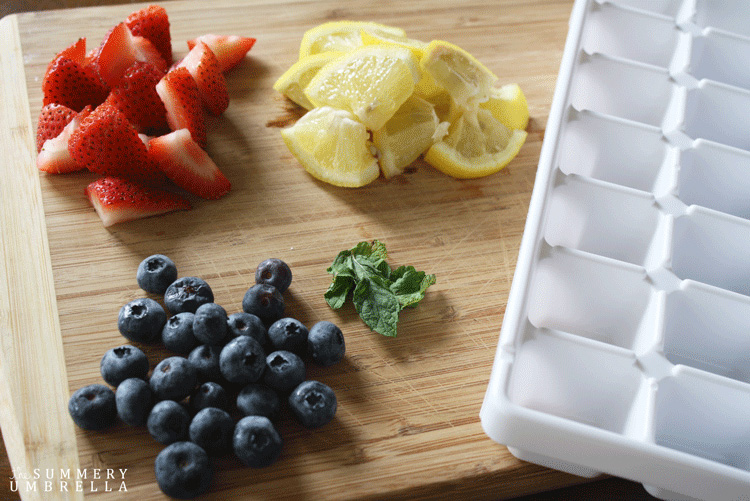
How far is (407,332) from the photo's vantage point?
1.58 m

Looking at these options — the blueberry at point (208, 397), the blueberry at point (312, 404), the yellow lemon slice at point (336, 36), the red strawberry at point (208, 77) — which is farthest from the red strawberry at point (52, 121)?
the blueberry at point (312, 404)

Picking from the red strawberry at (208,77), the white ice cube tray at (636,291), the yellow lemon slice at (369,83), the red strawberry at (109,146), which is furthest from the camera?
the red strawberry at (208,77)

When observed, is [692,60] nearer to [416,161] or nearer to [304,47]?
[416,161]

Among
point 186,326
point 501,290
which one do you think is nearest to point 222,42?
point 186,326

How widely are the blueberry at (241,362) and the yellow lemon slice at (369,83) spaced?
30.3 inches

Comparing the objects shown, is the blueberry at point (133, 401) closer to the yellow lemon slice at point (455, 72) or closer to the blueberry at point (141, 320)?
the blueberry at point (141, 320)

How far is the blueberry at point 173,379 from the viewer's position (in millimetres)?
1325

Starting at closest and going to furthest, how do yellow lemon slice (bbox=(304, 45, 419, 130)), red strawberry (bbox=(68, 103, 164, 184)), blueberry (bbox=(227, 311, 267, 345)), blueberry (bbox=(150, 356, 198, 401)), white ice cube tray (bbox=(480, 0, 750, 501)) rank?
1. white ice cube tray (bbox=(480, 0, 750, 501))
2. blueberry (bbox=(150, 356, 198, 401))
3. blueberry (bbox=(227, 311, 267, 345))
4. red strawberry (bbox=(68, 103, 164, 184))
5. yellow lemon slice (bbox=(304, 45, 419, 130))

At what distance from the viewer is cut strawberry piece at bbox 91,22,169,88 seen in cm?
186

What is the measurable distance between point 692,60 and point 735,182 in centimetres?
46

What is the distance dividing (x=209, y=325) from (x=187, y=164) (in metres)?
0.56

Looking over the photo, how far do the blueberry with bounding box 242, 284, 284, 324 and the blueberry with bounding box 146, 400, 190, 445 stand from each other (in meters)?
0.28

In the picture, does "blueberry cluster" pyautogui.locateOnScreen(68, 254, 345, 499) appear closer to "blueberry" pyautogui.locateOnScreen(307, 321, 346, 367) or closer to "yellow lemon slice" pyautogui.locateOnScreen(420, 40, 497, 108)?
"blueberry" pyautogui.locateOnScreen(307, 321, 346, 367)

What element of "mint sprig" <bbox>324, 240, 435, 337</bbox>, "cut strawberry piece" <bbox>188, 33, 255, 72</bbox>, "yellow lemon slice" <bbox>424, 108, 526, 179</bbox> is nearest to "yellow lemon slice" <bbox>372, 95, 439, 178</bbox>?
"yellow lemon slice" <bbox>424, 108, 526, 179</bbox>
